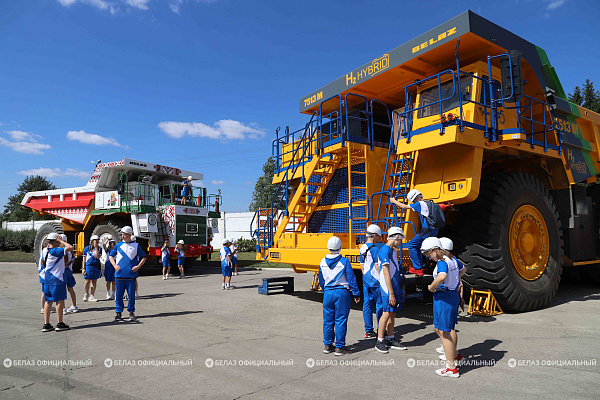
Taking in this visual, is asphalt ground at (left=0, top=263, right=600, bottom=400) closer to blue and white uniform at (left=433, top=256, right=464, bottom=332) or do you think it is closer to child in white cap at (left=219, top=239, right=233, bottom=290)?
blue and white uniform at (left=433, top=256, right=464, bottom=332)

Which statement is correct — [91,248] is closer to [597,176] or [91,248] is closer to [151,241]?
[151,241]

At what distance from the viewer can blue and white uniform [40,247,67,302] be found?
6.63 m

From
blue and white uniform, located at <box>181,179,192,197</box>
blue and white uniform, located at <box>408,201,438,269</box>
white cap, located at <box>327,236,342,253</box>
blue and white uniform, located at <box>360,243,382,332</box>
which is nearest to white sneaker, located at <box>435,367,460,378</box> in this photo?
blue and white uniform, located at <box>360,243,382,332</box>

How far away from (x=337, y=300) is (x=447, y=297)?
1.37m

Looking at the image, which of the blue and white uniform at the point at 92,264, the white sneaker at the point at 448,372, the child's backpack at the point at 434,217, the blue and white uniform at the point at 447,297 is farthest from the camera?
the blue and white uniform at the point at 92,264

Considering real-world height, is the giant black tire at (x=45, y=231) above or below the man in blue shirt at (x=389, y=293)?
above

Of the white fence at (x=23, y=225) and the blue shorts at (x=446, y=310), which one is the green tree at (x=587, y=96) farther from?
the white fence at (x=23, y=225)

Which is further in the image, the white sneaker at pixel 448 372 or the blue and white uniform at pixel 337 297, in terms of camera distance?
the blue and white uniform at pixel 337 297

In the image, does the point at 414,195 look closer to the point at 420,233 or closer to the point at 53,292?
the point at 420,233

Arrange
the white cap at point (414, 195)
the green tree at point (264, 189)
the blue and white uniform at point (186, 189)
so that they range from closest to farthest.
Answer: the white cap at point (414, 195) < the blue and white uniform at point (186, 189) < the green tree at point (264, 189)

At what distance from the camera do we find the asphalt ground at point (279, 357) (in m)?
3.98

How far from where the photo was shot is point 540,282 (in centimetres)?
757

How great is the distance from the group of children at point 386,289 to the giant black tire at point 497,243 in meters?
1.17

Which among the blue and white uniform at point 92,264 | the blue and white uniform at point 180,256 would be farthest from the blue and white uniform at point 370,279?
the blue and white uniform at point 180,256
